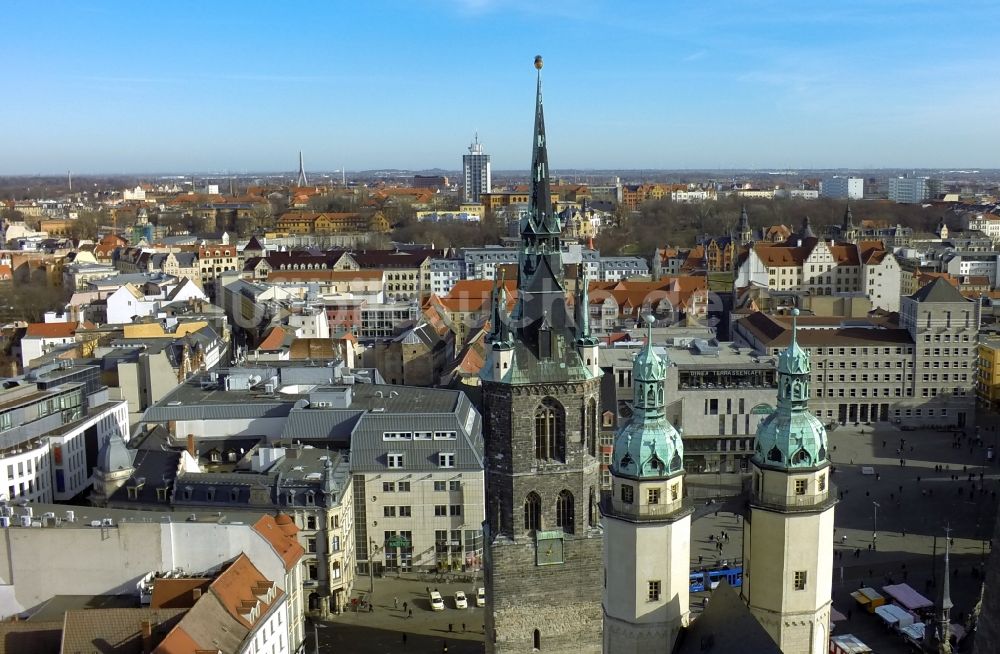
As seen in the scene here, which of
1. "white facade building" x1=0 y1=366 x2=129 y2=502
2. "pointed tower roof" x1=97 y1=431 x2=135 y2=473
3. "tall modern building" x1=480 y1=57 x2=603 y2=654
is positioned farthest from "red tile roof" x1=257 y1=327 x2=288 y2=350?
"tall modern building" x1=480 y1=57 x2=603 y2=654

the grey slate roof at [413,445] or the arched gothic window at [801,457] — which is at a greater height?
the arched gothic window at [801,457]

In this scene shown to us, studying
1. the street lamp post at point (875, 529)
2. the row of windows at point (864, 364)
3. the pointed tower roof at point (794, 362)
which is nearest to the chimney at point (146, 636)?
the pointed tower roof at point (794, 362)

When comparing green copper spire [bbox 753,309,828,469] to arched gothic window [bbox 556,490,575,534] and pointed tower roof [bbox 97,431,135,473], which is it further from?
pointed tower roof [bbox 97,431,135,473]

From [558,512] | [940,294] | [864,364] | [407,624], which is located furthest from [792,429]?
[940,294]

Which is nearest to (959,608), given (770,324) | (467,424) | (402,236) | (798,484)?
(798,484)

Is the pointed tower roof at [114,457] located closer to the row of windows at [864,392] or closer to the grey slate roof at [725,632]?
the grey slate roof at [725,632]

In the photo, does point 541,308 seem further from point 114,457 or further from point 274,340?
point 274,340
